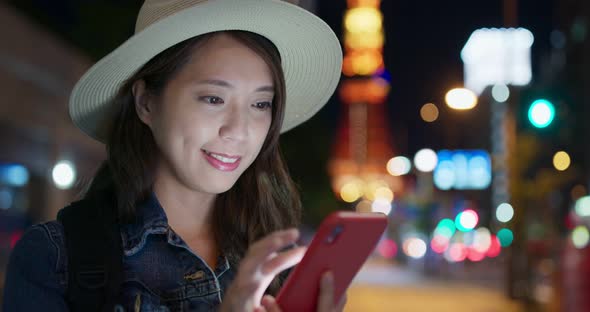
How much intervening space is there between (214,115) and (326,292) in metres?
0.62

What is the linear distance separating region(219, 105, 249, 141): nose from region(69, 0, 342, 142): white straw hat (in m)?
0.24

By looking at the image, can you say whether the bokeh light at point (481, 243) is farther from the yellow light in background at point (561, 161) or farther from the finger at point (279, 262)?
the finger at point (279, 262)

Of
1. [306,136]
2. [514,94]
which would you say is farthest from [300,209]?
[306,136]

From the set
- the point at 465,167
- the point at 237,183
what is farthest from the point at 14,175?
the point at 465,167

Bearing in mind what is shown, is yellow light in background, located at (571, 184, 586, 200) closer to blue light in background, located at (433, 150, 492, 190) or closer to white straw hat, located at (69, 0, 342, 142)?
blue light in background, located at (433, 150, 492, 190)

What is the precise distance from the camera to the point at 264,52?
99.4 inches

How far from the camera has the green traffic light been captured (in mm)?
10102

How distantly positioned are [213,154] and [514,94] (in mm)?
17697

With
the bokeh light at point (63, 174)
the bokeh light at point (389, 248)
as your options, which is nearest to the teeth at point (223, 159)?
the bokeh light at point (63, 174)

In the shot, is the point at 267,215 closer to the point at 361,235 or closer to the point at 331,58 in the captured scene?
the point at 331,58

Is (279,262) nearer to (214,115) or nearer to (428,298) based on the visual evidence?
(214,115)

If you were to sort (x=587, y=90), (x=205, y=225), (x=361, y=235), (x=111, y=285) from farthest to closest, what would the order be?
(x=587, y=90) → (x=205, y=225) → (x=111, y=285) → (x=361, y=235)

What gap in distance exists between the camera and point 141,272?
7.80 ft

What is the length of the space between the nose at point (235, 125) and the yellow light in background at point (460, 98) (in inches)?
776
